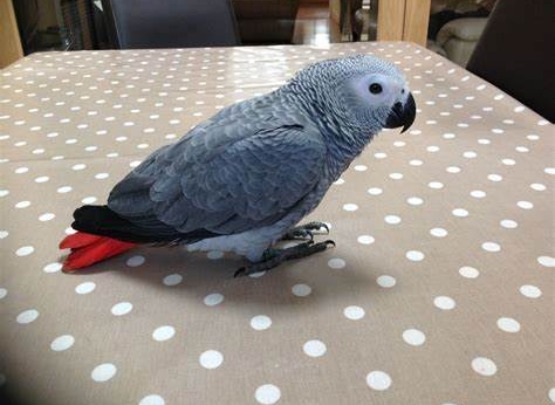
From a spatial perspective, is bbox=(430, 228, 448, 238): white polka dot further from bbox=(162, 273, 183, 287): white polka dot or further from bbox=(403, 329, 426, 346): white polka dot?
bbox=(162, 273, 183, 287): white polka dot

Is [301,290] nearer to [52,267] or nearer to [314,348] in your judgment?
[314,348]

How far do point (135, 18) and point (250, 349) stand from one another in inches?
58.0

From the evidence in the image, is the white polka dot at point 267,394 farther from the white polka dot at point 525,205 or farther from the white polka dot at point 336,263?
the white polka dot at point 525,205

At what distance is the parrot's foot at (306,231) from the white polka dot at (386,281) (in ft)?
0.35

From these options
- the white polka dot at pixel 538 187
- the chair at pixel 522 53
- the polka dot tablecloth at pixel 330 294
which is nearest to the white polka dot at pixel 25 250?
the polka dot tablecloth at pixel 330 294

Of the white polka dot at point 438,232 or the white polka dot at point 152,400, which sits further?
the white polka dot at point 438,232

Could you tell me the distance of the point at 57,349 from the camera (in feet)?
1.41

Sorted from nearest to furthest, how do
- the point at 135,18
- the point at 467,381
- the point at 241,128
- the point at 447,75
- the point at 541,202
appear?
the point at 467,381 < the point at 241,128 < the point at 541,202 < the point at 447,75 < the point at 135,18

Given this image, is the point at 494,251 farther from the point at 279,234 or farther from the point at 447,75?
the point at 447,75

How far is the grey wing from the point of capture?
50cm

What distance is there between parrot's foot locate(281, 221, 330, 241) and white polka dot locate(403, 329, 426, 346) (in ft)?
0.62

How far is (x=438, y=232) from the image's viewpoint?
594 mm

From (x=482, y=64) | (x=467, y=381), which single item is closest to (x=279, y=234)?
(x=467, y=381)

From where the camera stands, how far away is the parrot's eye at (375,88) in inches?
20.5
